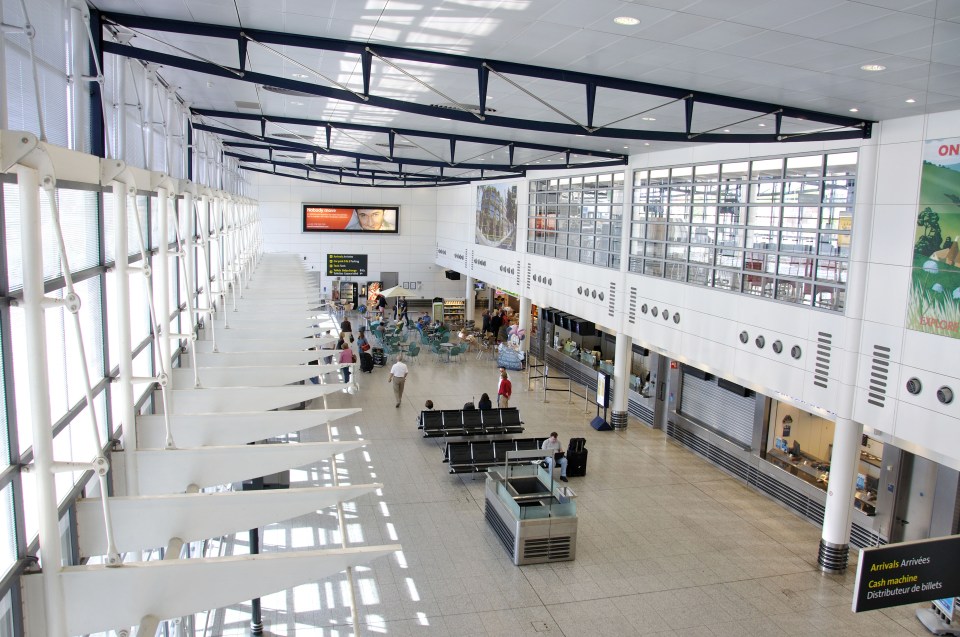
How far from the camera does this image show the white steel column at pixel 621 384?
17.4 meters

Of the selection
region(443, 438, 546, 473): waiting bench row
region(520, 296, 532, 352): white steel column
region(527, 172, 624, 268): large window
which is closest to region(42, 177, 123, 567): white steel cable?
region(443, 438, 546, 473): waiting bench row

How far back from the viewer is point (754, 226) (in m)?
12.8

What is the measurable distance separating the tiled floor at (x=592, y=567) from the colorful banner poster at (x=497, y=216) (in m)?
12.2

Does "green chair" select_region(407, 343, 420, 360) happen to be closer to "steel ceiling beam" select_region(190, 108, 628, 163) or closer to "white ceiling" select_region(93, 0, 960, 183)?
"steel ceiling beam" select_region(190, 108, 628, 163)

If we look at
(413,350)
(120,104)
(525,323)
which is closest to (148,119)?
(120,104)

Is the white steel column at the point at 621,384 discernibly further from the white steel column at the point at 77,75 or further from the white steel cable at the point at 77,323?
the white steel cable at the point at 77,323

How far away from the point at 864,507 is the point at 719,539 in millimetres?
2359

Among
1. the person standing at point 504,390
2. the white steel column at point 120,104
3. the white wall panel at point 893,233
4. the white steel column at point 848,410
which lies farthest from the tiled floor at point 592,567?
the white steel column at point 120,104

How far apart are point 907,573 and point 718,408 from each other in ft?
29.0

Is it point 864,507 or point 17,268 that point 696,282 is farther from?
point 17,268

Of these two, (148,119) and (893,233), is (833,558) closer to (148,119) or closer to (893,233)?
(893,233)

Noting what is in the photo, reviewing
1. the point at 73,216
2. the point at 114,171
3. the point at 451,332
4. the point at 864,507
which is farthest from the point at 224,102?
the point at 451,332

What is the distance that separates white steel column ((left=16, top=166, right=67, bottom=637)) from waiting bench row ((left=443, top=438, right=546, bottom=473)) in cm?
1069

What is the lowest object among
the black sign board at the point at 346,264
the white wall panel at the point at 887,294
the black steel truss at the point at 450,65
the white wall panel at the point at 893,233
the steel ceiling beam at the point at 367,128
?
the black sign board at the point at 346,264
